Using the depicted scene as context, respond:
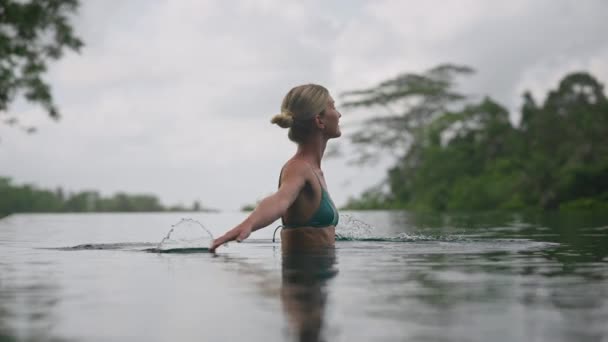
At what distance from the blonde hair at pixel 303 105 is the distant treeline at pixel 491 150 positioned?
26892 millimetres

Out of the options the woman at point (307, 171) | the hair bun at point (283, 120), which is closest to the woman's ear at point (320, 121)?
the woman at point (307, 171)

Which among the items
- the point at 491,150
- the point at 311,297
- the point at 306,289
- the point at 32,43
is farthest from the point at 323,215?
the point at 491,150

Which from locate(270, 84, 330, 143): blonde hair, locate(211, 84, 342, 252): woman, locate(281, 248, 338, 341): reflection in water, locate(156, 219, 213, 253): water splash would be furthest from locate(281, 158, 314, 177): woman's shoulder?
locate(156, 219, 213, 253): water splash

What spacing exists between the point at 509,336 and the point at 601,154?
1359 inches

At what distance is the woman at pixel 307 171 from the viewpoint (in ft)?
19.9

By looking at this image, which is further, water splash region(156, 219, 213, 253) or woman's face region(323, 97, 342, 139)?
water splash region(156, 219, 213, 253)

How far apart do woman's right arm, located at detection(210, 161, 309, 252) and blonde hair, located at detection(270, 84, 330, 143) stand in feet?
1.09

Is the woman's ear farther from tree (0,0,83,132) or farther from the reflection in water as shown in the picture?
tree (0,0,83,132)

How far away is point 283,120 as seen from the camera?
605 cm

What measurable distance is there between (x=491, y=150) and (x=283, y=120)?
4192cm

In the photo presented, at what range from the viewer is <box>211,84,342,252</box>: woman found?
607 centimetres

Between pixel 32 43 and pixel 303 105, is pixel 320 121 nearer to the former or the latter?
pixel 303 105

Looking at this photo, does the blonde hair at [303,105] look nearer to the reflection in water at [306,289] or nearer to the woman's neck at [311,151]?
the woman's neck at [311,151]

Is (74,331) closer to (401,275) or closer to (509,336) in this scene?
(509,336)
